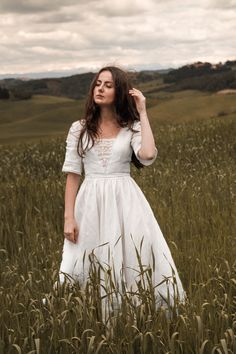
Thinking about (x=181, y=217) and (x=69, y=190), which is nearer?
(x=69, y=190)

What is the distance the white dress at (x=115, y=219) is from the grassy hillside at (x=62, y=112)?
22.2 metres

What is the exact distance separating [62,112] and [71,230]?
132 ft

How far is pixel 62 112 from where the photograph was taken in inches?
1753

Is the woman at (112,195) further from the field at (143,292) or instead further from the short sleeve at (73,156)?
the field at (143,292)

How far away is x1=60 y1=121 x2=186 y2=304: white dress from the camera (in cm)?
460

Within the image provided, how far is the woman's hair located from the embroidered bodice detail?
0.05 metres

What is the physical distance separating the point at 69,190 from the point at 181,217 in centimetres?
259

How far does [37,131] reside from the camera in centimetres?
3788

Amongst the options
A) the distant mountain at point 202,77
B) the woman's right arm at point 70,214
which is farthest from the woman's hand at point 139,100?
the distant mountain at point 202,77

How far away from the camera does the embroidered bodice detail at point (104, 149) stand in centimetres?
468

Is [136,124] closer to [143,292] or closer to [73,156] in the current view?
[73,156]

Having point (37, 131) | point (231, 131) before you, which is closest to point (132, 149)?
point (231, 131)

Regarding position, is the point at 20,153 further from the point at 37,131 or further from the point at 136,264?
the point at 37,131

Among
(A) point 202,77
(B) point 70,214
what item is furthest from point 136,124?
(A) point 202,77
